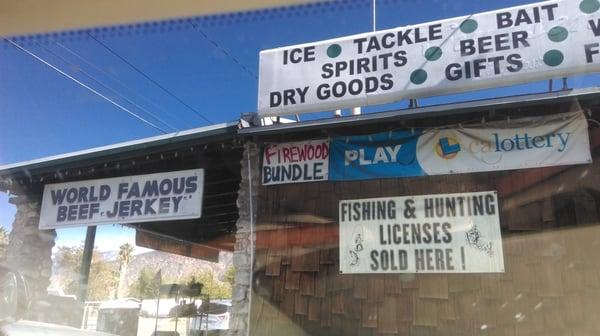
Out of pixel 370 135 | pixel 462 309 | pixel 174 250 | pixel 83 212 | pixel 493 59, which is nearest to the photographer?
pixel 462 309

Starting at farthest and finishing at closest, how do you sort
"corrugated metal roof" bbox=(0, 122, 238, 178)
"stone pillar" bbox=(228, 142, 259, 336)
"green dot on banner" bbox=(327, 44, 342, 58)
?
"corrugated metal roof" bbox=(0, 122, 238, 178)
"green dot on banner" bbox=(327, 44, 342, 58)
"stone pillar" bbox=(228, 142, 259, 336)

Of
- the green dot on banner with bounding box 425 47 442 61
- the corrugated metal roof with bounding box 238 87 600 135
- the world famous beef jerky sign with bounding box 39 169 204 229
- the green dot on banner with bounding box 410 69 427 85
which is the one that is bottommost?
the world famous beef jerky sign with bounding box 39 169 204 229

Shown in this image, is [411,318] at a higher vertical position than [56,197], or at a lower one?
lower

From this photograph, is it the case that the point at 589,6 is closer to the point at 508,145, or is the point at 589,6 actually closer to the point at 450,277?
the point at 508,145

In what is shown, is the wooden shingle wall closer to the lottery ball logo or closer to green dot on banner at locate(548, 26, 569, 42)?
the lottery ball logo

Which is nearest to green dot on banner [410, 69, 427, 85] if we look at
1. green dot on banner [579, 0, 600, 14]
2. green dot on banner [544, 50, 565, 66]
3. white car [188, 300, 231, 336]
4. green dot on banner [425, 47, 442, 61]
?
green dot on banner [425, 47, 442, 61]

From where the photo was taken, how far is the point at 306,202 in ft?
23.2

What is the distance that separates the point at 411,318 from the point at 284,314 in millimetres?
1596

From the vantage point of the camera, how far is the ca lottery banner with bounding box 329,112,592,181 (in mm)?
6070

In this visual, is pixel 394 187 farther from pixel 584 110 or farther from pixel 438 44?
pixel 584 110

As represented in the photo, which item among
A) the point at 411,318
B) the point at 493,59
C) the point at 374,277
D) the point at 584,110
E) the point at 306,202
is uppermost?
the point at 493,59

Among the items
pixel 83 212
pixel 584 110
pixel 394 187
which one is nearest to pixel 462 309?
pixel 394 187

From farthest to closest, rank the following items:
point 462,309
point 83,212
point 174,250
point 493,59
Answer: point 174,250 → point 83,212 → point 493,59 → point 462,309

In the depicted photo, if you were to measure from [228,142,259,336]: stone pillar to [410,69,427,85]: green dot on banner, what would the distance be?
236cm
